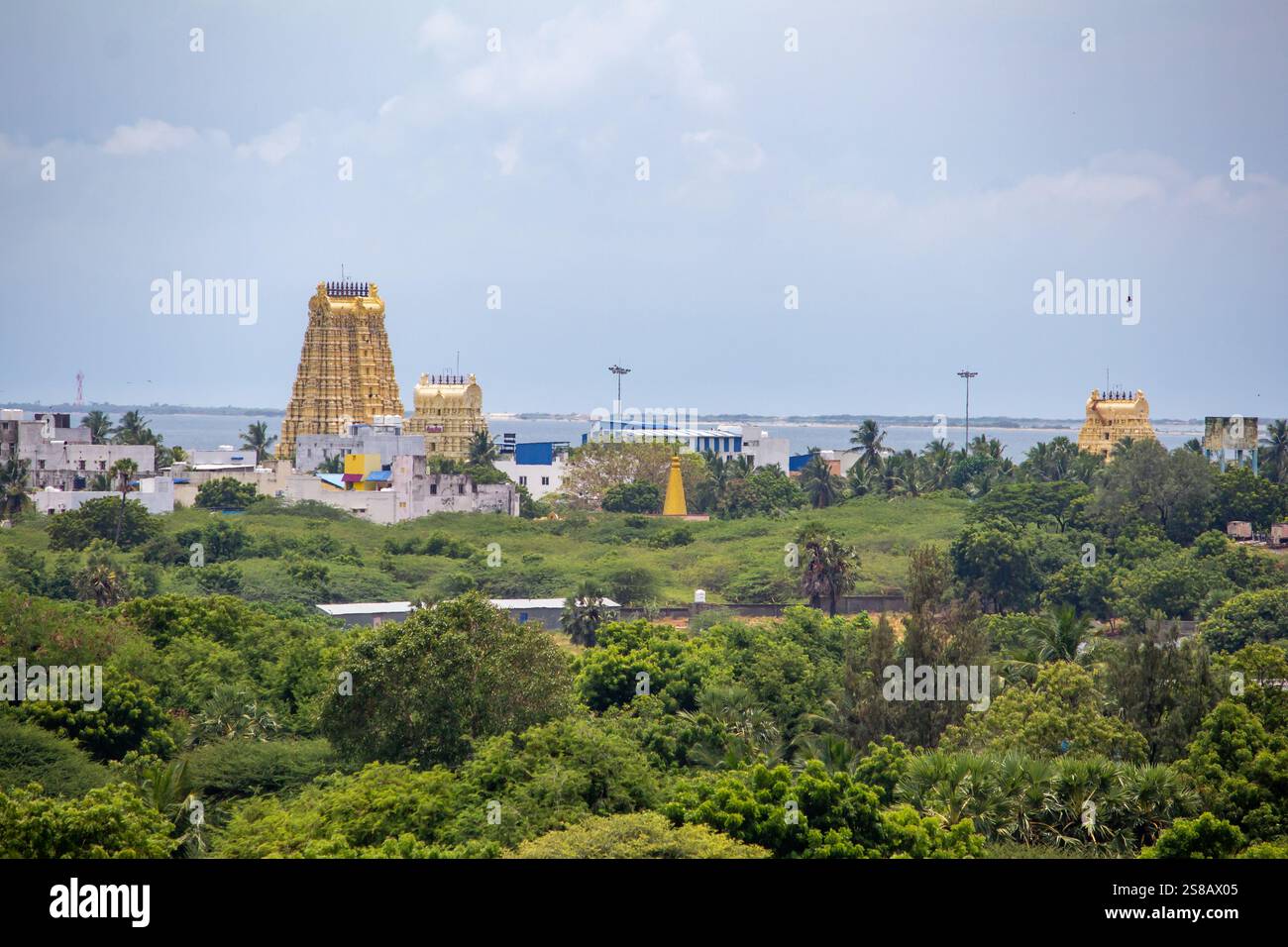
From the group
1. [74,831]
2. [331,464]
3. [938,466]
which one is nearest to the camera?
[74,831]

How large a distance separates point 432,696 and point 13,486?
172 feet

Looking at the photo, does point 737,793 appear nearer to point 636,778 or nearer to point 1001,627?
point 636,778

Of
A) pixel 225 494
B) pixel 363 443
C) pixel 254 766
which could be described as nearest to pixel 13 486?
pixel 225 494

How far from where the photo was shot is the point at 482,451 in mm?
103125

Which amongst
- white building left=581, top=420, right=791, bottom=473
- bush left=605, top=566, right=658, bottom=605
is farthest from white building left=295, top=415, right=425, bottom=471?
bush left=605, top=566, right=658, bottom=605

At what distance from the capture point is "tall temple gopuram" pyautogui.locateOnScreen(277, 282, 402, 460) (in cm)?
10944

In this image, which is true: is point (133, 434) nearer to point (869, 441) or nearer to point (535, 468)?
point (535, 468)

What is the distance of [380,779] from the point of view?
113 ft

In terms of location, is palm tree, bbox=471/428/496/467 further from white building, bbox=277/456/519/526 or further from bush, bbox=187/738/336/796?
bush, bbox=187/738/336/796

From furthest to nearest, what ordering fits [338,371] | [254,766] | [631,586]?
[338,371]
[631,586]
[254,766]

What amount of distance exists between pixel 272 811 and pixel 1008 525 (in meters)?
45.1

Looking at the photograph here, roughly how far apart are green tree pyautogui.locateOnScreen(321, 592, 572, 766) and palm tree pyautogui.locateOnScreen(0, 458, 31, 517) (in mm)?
49395

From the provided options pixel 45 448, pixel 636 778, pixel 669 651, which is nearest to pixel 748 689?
pixel 669 651

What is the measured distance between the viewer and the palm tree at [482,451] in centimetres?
10275
